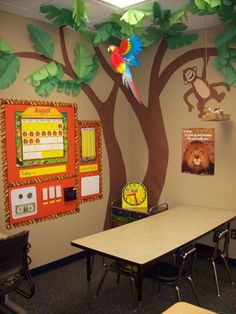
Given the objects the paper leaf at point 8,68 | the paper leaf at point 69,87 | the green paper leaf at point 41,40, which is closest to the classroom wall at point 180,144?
the paper leaf at point 69,87

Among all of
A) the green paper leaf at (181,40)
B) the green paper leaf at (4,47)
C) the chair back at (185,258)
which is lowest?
the chair back at (185,258)

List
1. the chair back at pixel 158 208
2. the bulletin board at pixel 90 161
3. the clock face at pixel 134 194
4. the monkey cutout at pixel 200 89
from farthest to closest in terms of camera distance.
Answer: the clock face at pixel 134 194
the bulletin board at pixel 90 161
the chair back at pixel 158 208
the monkey cutout at pixel 200 89

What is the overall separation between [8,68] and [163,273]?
91.8 inches

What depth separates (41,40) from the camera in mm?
3346

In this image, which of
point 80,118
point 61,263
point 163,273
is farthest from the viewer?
point 80,118

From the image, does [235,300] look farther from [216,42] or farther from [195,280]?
[216,42]

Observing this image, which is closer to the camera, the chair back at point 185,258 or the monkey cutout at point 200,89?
the chair back at point 185,258

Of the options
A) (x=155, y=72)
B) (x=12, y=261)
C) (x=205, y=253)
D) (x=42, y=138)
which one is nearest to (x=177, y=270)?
(x=205, y=253)

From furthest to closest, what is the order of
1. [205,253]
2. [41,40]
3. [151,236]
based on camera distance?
[41,40]
[205,253]
[151,236]

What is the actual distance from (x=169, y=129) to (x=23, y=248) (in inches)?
94.5

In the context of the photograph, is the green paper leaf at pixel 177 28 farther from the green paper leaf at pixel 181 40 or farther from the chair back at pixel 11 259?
the chair back at pixel 11 259

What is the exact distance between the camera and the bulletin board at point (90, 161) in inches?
152

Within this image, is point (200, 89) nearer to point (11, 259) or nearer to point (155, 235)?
point (155, 235)

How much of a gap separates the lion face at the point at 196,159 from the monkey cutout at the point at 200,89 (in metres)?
0.36
